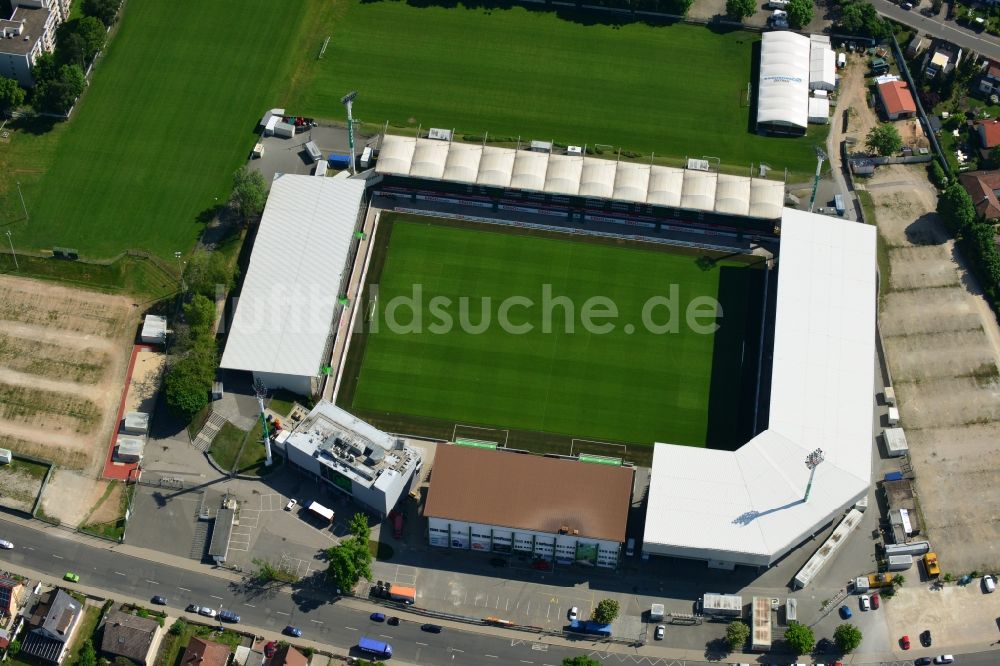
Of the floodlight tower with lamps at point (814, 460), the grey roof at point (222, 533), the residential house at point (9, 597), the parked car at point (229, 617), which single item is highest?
the floodlight tower with lamps at point (814, 460)

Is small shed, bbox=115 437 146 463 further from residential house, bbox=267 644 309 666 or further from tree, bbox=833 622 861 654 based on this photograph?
tree, bbox=833 622 861 654

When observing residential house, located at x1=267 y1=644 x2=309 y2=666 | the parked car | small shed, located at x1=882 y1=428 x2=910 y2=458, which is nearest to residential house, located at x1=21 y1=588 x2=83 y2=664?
the parked car

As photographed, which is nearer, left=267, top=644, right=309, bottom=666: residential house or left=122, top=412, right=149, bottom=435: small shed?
A: left=267, top=644, right=309, bottom=666: residential house

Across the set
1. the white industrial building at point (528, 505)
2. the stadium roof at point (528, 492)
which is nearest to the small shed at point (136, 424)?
the stadium roof at point (528, 492)

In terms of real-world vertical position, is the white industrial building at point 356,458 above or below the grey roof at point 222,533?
above

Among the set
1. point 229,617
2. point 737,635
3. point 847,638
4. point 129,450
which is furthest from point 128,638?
point 847,638

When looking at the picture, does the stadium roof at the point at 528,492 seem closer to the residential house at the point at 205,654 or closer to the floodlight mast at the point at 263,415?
the floodlight mast at the point at 263,415

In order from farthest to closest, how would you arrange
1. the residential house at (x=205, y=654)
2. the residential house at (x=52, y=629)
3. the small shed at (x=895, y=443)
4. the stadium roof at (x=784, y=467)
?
the small shed at (x=895, y=443) → the stadium roof at (x=784, y=467) → the residential house at (x=52, y=629) → the residential house at (x=205, y=654)
